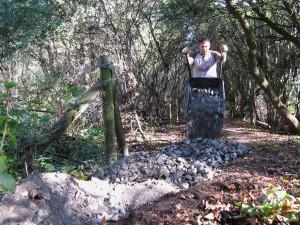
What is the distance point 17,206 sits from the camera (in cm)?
392

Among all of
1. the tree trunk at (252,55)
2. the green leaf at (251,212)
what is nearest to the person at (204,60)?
the tree trunk at (252,55)

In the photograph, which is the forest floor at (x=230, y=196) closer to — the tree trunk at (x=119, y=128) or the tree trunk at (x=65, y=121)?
the tree trunk at (x=65, y=121)

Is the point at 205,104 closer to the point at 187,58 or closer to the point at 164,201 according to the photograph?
the point at 187,58

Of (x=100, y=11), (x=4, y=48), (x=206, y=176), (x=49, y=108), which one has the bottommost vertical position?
(x=206, y=176)

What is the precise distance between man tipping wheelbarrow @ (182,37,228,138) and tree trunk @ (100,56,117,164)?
107 inches

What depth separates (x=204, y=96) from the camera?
342 inches

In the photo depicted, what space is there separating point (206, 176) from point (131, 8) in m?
6.61

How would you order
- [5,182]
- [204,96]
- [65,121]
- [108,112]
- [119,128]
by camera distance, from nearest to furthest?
[5,182] < [65,121] < [108,112] < [119,128] < [204,96]

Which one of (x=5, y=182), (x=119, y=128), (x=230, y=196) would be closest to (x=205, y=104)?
(x=119, y=128)

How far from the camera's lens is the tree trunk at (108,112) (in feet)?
19.6

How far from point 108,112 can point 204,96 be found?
9.97ft

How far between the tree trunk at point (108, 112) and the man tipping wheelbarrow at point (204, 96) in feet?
8.96

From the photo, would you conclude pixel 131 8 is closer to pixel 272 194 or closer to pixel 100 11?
pixel 100 11

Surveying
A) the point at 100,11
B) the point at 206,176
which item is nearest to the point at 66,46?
the point at 100,11
